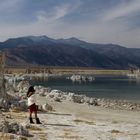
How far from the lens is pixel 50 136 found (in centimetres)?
1708

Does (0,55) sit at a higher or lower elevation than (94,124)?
higher

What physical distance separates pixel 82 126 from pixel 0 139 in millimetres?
6644

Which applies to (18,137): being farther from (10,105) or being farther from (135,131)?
(10,105)

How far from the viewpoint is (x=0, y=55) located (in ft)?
87.3

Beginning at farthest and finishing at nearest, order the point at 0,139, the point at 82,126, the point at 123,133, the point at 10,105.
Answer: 1. the point at 10,105
2. the point at 82,126
3. the point at 123,133
4. the point at 0,139

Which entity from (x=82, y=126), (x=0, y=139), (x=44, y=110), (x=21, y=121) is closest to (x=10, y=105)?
(x=44, y=110)

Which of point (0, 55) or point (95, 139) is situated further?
point (0, 55)

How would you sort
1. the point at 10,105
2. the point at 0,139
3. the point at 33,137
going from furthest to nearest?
the point at 10,105, the point at 33,137, the point at 0,139

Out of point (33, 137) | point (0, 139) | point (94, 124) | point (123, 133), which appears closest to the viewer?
point (0, 139)

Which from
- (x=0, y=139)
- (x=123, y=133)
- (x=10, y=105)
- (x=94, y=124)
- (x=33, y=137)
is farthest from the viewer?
(x=10, y=105)

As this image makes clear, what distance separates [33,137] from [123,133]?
16.0 ft

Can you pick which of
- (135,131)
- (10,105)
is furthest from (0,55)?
(135,131)

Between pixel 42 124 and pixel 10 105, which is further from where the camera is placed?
pixel 10 105

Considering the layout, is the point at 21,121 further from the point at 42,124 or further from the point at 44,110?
the point at 44,110
